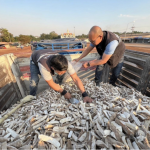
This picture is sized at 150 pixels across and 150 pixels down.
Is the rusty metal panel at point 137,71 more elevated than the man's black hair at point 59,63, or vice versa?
the man's black hair at point 59,63

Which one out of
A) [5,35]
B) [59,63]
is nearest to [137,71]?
[59,63]

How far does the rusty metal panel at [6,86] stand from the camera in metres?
2.50

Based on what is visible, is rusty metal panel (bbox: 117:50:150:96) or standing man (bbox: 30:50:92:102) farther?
rusty metal panel (bbox: 117:50:150:96)

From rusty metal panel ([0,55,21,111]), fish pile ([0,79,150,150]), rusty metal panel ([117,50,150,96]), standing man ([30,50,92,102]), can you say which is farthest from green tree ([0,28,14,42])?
fish pile ([0,79,150,150])

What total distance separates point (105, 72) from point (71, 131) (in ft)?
9.48

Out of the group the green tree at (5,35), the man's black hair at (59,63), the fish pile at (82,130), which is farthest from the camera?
the green tree at (5,35)

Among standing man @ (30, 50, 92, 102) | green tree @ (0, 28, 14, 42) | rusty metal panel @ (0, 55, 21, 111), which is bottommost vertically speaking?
rusty metal panel @ (0, 55, 21, 111)

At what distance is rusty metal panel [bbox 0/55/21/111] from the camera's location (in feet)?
8.19

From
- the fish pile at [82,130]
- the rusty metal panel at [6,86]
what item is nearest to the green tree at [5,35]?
the rusty metal panel at [6,86]

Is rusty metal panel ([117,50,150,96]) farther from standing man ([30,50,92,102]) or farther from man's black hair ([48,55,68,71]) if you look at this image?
man's black hair ([48,55,68,71])

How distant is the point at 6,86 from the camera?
2.69 meters

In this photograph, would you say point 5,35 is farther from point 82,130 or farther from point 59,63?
point 82,130

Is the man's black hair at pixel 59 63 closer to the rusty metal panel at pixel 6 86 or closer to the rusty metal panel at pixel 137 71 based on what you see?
the rusty metal panel at pixel 6 86

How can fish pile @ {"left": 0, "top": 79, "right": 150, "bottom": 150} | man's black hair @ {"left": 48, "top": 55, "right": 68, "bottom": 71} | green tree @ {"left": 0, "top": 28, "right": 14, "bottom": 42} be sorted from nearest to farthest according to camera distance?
1. fish pile @ {"left": 0, "top": 79, "right": 150, "bottom": 150}
2. man's black hair @ {"left": 48, "top": 55, "right": 68, "bottom": 71}
3. green tree @ {"left": 0, "top": 28, "right": 14, "bottom": 42}
